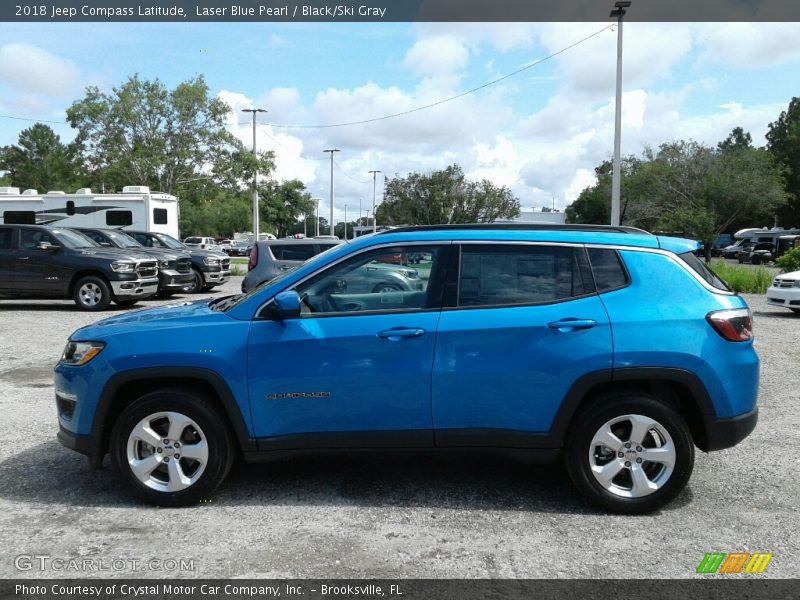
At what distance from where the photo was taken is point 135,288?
15.0 meters

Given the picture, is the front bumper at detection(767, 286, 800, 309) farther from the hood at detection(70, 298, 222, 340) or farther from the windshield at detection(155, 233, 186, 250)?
the windshield at detection(155, 233, 186, 250)

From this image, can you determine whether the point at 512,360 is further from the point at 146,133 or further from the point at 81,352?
the point at 146,133

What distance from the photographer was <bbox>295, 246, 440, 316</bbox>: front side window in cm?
429

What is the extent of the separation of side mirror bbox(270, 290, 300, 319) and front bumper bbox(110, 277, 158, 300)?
11.7 m

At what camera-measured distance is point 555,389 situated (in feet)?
13.4

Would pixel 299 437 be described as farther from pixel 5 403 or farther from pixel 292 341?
pixel 5 403

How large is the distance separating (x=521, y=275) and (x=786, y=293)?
1218 centimetres

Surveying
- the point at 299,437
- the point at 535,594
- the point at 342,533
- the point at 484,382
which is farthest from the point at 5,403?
the point at 535,594

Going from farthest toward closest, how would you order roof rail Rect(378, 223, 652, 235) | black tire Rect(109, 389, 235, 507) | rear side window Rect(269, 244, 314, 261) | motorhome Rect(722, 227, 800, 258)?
1. motorhome Rect(722, 227, 800, 258)
2. rear side window Rect(269, 244, 314, 261)
3. roof rail Rect(378, 223, 652, 235)
4. black tire Rect(109, 389, 235, 507)

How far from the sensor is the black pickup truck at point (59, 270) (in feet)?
48.0

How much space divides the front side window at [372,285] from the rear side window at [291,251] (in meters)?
9.19

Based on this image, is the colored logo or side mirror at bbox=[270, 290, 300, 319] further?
side mirror at bbox=[270, 290, 300, 319]

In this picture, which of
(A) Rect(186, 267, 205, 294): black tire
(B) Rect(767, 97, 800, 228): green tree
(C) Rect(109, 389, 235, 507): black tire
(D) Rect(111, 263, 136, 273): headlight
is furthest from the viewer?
(B) Rect(767, 97, 800, 228): green tree

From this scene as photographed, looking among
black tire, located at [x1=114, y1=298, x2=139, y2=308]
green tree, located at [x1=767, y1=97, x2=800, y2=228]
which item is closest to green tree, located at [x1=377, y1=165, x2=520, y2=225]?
black tire, located at [x1=114, y1=298, x2=139, y2=308]
